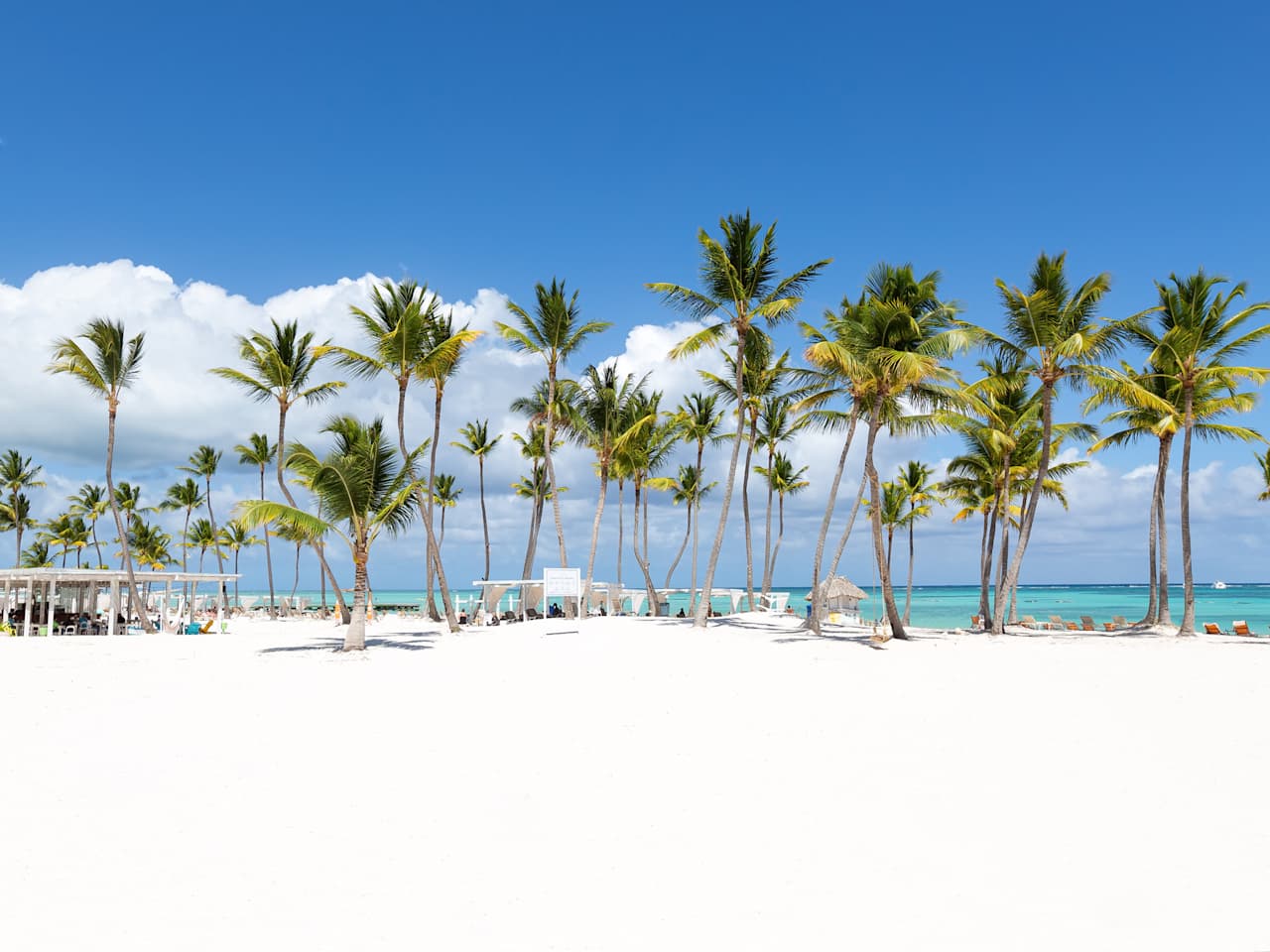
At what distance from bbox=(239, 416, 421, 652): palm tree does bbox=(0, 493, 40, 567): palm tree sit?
1659 inches

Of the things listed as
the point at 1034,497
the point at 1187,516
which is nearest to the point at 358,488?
the point at 1034,497

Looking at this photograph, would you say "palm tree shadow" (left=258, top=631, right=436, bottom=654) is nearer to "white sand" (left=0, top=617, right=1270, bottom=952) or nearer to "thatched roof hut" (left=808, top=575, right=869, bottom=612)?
"white sand" (left=0, top=617, right=1270, bottom=952)

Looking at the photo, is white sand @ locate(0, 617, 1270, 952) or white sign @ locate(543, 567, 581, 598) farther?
white sign @ locate(543, 567, 581, 598)

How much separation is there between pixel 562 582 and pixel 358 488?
Answer: 21.5 feet

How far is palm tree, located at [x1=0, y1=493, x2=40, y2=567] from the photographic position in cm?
4879

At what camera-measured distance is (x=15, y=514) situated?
48.9 meters

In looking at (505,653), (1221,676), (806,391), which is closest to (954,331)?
(806,391)

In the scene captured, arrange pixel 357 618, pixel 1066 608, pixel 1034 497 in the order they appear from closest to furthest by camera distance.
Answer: pixel 357 618 < pixel 1034 497 < pixel 1066 608

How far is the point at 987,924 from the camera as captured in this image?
4.56 meters

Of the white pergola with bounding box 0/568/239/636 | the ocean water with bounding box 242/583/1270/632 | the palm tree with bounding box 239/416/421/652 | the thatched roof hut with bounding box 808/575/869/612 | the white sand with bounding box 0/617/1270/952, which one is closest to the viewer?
the white sand with bounding box 0/617/1270/952

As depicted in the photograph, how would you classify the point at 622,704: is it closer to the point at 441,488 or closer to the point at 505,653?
the point at 505,653

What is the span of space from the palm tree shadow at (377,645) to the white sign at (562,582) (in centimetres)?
363

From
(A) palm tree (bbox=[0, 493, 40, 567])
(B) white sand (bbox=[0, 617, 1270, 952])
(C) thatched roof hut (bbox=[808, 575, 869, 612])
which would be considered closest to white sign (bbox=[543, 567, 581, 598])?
(B) white sand (bbox=[0, 617, 1270, 952])

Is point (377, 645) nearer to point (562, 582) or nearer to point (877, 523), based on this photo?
point (562, 582)
